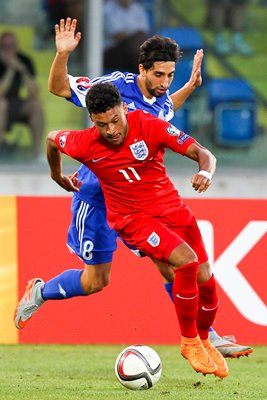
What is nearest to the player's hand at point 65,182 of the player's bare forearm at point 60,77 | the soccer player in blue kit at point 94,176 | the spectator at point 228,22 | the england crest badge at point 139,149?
the soccer player in blue kit at point 94,176

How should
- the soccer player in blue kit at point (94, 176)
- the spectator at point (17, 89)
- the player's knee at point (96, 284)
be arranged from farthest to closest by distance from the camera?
the spectator at point (17, 89)
the player's knee at point (96, 284)
the soccer player in blue kit at point (94, 176)

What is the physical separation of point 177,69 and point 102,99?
21.9 feet

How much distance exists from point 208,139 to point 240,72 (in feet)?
2.93

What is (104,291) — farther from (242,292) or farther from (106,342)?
(242,292)

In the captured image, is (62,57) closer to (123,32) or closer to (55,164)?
(55,164)

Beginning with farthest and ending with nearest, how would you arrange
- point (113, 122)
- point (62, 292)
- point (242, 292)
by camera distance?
point (242, 292) < point (62, 292) < point (113, 122)

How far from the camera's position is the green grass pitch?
6281 mm

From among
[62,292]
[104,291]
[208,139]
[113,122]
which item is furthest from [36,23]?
[113,122]

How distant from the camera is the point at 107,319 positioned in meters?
9.27

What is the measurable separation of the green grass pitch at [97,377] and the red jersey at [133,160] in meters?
1.07

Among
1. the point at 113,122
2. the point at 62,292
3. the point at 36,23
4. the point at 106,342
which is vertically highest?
the point at 113,122

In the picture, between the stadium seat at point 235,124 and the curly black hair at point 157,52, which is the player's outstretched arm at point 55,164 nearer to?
the curly black hair at point 157,52

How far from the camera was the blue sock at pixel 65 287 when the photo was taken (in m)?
7.86

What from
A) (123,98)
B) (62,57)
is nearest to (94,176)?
(123,98)
